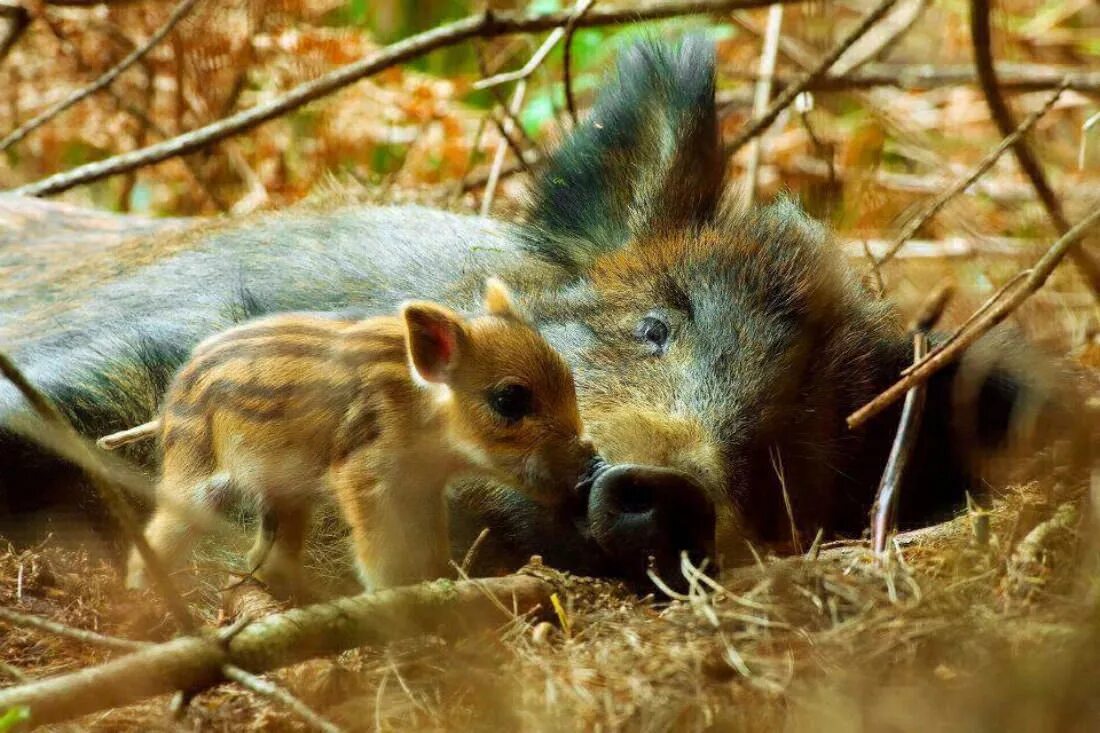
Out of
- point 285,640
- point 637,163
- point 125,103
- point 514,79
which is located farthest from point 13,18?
point 285,640

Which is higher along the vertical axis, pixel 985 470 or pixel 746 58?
pixel 746 58

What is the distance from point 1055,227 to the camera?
3.02 m

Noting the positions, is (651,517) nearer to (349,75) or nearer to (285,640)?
(285,640)

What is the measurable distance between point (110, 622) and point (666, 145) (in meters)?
2.22

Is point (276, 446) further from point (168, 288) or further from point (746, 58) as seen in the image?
point (746, 58)

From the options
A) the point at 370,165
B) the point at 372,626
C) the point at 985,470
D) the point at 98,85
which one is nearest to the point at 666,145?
the point at 985,470

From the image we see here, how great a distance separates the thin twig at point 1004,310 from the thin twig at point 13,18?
4.17 metres

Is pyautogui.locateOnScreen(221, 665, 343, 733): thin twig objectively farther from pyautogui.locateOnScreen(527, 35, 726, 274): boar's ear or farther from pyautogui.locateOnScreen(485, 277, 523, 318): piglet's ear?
pyautogui.locateOnScreen(527, 35, 726, 274): boar's ear

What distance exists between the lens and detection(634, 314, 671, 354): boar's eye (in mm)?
3600

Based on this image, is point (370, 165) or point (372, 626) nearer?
point (372, 626)

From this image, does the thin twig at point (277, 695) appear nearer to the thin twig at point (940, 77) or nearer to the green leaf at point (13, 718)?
the green leaf at point (13, 718)

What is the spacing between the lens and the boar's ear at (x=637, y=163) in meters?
4.07

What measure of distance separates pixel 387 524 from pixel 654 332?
1184 mm

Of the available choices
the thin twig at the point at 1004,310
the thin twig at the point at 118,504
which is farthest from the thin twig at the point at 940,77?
the thin twig at the point at 118,504
